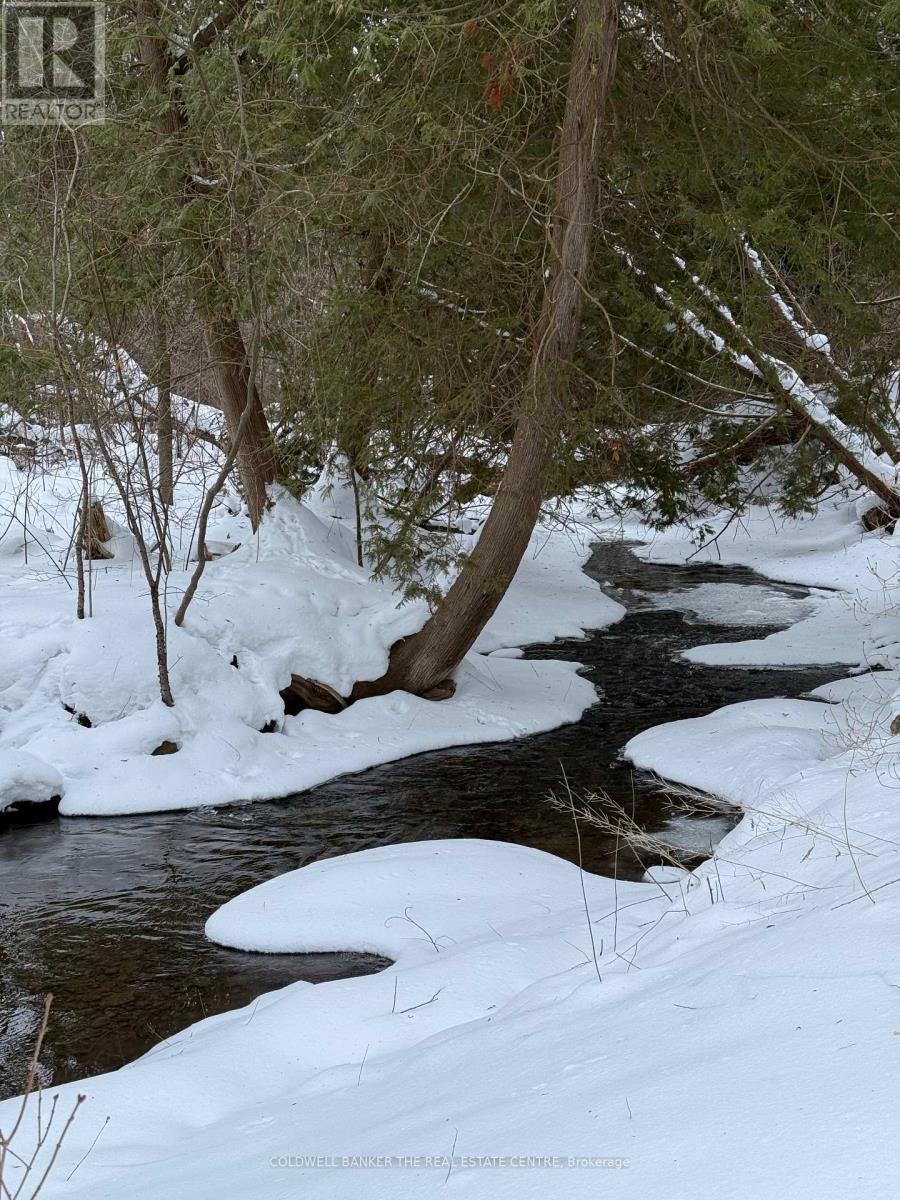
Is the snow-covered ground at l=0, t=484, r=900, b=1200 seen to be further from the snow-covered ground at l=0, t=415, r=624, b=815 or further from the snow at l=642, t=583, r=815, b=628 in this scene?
the snow at l=642, t=583, r=815, b=628

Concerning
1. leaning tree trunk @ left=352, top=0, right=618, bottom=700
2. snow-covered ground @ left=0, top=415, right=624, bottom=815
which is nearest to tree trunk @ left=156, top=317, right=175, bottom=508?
snow-covered ground @ left=0, top=415, right=624, bottom=815

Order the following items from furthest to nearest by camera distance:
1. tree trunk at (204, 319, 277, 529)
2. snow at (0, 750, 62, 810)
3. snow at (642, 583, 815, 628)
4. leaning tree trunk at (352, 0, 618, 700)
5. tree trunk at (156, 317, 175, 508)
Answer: snow at (642, 583, 815, 628), tree trunk at (204, 319, 277, 529), tree trunk at (156, 317, 175, 508), leaning tree trunk at (352, 0, 618, 700), snow at (0, 750, 62, 810)

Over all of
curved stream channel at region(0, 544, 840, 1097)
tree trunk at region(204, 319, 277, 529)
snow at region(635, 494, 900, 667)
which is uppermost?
tree trunk at region(204, 319, 277, 529)

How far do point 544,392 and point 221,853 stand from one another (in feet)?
14.8

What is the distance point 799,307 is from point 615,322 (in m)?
1.67

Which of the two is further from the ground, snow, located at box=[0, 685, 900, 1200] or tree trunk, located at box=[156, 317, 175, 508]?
tree trunk, located at box=[156, 317, 175, 508]

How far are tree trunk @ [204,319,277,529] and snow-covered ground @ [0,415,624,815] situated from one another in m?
0.47

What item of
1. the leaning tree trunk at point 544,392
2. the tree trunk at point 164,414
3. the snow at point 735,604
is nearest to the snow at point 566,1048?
the leaning tree trunk at point 544,392

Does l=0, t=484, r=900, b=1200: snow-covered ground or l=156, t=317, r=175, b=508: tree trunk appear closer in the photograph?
l=0, t=484, r=900, b=1200: snow-covered ground

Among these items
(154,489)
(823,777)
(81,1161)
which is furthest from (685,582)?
(81,1161)

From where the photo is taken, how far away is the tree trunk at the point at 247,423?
1267 cm

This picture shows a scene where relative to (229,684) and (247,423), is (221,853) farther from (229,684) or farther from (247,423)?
(247,423)

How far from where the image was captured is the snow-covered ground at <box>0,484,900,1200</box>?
253 centimetres

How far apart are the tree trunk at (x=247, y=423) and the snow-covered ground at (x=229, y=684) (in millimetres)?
470
